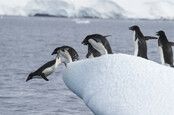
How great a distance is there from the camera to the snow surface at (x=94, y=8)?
152 meters

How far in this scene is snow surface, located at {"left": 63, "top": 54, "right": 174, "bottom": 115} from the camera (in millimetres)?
6238

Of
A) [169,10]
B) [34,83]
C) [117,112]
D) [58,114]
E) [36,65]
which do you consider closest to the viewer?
[117,112]

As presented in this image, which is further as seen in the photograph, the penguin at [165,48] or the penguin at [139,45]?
the penguin at [165,48]

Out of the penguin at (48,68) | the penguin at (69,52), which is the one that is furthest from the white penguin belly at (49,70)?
the penguin at (69,52)

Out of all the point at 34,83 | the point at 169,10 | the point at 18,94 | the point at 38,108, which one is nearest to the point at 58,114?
the point at 38,108

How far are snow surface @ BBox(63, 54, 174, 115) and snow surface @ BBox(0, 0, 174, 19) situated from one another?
454 ft

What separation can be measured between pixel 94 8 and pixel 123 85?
15445 cm

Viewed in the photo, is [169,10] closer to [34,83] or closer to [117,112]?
[34,83]

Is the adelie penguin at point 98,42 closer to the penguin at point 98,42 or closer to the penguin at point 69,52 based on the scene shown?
the penguin at point 98,42

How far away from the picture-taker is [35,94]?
16000 mm

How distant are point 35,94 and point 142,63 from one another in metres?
9.46

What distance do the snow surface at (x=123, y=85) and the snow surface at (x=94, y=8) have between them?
138 metres

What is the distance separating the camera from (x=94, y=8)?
160125 mm

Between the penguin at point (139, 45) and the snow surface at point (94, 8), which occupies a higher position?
the penguin at point (139, 45)
